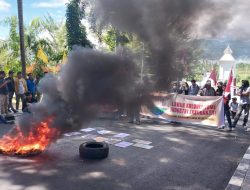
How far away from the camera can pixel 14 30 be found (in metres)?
21.8

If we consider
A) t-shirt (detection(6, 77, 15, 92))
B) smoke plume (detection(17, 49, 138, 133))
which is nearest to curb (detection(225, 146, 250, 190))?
smoke plume (detection(17, 49, 138, 133))

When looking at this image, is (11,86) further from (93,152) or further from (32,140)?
(93,152)

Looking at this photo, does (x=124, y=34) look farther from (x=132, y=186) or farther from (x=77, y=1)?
(x=77, y=1)

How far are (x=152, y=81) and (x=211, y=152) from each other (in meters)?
2.44

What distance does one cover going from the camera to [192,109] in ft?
35.2

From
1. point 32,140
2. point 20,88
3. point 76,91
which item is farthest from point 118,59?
point 20,88

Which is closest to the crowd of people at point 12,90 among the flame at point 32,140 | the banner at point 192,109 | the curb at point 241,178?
the flame at point 32,140

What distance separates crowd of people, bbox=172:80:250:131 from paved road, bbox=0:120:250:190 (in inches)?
62.5

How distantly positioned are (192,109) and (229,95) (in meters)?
1.47

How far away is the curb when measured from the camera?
201 inches

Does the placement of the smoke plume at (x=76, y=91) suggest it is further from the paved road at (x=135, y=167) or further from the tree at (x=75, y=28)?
the tree at (x=75, y=28)

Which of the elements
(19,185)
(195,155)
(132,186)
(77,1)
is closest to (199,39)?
(195,155)

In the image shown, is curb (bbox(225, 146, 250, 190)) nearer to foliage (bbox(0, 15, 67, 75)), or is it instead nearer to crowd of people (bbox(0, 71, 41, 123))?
crowd of people (bbox(0, 71, 41, 123))

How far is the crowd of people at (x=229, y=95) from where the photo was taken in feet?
32.5
